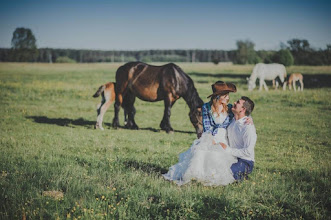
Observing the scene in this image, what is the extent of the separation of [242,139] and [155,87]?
6.59 metres

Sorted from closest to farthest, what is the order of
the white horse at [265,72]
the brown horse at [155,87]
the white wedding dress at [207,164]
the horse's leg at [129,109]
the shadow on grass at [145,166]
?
the white wedding dress at [207,164] → the shadow on grass at [145,166] → the brown horse at [155,87] → the horse's leg at [129,109] → the white horse at [265,72]

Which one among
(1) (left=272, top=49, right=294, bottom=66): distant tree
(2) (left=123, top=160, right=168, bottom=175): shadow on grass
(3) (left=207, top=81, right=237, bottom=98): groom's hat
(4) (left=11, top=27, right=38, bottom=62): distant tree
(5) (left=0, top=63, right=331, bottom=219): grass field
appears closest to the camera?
(5) (left=0, top=63, right=331, bottom=219): grass field

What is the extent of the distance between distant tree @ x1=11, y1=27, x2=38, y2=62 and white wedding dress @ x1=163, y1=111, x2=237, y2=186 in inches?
3498

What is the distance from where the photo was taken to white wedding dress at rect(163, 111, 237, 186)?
192 inches

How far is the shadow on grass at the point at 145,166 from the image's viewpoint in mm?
5995

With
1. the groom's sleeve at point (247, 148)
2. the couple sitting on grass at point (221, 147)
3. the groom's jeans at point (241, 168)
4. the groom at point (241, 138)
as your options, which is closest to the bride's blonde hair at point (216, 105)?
the couple sitting on grass at point (221, 147)

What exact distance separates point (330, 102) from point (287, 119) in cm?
557

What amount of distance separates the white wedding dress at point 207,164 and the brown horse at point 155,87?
16.9 feet

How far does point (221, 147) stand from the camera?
490 centimetres

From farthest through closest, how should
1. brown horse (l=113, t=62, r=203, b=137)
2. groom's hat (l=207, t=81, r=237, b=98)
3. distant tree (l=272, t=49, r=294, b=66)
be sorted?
distant tree (l=272, t=49, r=294, b=66) < brown horse (l=113, t=62, r=203, b=137) < groom's hat (l=207, t=81, r=237, b=98)

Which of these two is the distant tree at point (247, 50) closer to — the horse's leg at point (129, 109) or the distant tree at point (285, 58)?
the distant tree at point (285, 58)

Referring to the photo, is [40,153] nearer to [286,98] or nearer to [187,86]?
[187,86]

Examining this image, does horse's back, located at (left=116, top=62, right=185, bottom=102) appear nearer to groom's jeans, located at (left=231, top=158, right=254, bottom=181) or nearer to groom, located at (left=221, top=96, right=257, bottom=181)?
groom, located at (left=221, top=96, right=257, bottom=181)

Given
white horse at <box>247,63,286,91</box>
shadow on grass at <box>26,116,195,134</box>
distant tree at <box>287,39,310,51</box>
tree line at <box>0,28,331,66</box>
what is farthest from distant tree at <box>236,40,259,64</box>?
shadow on grass at <box>26,116,195,134</box>
